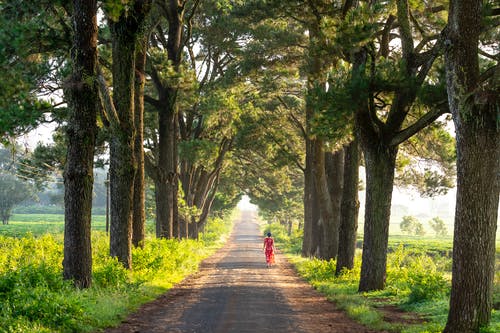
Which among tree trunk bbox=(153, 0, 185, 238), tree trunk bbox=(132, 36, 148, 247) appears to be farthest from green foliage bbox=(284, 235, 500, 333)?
tree trunk bbox=(153, 0, 185, 238)

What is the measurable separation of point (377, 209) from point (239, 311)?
556 cm

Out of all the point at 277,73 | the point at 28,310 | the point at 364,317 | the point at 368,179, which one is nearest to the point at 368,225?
the point at 368,179

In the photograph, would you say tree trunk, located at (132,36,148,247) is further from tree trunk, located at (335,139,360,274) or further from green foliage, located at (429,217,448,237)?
green foliage, located at (429,217,448,237)

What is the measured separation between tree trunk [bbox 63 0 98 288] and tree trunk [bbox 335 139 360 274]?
360 inches

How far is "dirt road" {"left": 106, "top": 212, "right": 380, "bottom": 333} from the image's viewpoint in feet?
34.7

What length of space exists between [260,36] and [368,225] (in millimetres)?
10857

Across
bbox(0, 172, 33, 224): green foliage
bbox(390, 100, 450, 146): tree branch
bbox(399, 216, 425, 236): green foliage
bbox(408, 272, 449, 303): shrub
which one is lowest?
bbox(399, 216, 425, 236): green foliage

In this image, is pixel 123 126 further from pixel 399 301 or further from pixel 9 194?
pixel 9 194

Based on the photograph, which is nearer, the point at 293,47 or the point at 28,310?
the point at 28,310

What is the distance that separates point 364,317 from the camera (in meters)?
11.8

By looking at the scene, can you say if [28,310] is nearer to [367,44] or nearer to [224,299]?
[224,299]

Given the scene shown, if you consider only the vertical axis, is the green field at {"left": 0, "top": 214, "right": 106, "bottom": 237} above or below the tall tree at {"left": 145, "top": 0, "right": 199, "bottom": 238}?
below

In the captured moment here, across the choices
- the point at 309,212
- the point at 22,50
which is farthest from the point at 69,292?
the point at 309,212

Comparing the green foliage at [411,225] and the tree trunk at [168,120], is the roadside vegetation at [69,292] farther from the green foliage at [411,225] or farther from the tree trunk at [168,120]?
the green foliage at [411,225]
